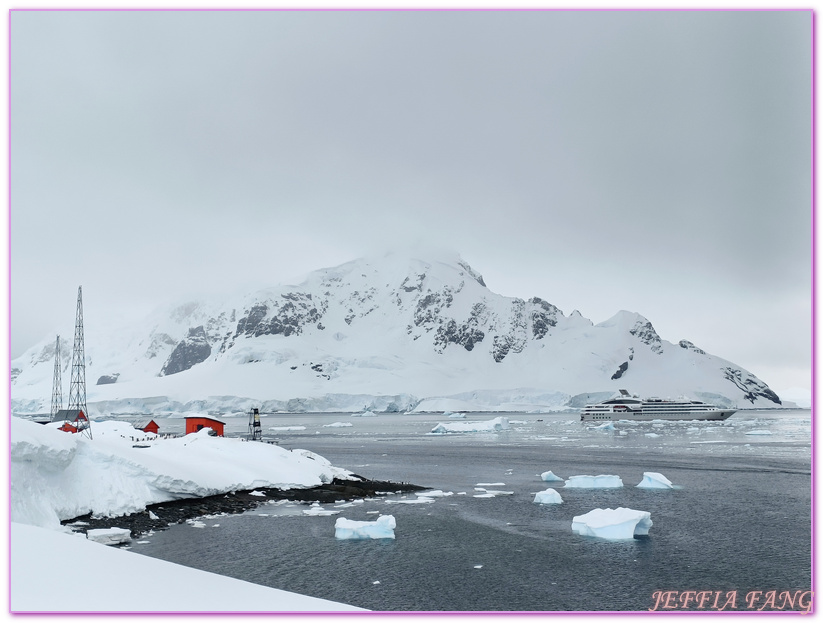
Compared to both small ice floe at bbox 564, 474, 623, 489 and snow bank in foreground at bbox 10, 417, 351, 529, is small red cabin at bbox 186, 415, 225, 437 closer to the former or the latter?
snow bank in foreground at bbox 10, 417, 351, 529

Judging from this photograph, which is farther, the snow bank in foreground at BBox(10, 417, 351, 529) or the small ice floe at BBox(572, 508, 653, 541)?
the small ice floe at BBox(572, 508, 653, 541)

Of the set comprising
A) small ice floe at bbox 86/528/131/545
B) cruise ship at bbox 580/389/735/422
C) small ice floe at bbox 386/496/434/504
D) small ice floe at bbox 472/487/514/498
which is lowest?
cruise ship at bbox 580/389/735/422

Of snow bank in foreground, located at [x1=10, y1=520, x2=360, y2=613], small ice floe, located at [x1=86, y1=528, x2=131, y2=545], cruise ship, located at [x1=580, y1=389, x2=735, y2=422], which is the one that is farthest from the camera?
cruise ship, located at [x1=580, y1=389, x2=735, y2=422]

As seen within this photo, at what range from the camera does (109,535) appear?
1997 centimetres

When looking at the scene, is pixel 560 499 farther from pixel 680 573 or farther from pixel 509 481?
pixel 680 573

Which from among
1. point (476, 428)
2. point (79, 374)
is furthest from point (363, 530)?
point (476, 428)

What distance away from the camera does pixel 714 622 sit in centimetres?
1047

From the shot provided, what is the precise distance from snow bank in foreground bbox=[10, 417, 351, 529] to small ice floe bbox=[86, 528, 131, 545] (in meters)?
1.19

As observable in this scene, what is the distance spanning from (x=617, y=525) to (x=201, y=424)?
1540 inches

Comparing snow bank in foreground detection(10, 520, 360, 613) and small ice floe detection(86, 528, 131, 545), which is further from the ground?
snow bank in foreground detection(10, 520, 360, 613)

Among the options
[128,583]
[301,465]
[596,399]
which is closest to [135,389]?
[596,399]

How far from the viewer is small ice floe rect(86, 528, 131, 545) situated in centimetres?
1960

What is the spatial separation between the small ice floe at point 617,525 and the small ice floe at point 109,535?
15733 millimetres

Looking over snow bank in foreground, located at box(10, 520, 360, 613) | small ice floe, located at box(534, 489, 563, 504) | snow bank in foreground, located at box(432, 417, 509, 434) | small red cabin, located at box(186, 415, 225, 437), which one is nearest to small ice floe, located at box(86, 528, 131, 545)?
snow bank in foreground, located at box(10, 520, 360, 613)
